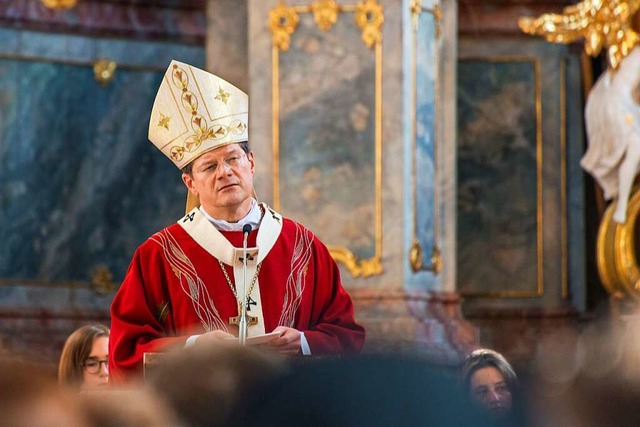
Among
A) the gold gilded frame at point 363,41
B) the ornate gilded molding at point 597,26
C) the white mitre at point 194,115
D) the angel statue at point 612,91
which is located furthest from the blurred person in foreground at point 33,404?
the ornate gilded molding at point 597,26

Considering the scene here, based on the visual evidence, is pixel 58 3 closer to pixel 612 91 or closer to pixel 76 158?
pixel 76 158

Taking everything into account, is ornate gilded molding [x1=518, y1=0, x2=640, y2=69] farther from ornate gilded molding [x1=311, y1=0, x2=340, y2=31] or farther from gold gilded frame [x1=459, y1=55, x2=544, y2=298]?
ornate gilded molding [x1=311, y1=0, x2=340, y2=31]

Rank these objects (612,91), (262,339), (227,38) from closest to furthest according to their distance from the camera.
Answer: (262,339)
(612,91)
(227,38)

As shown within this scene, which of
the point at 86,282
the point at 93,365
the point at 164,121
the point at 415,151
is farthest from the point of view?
the point at 86,282

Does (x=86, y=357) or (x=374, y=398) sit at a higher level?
(x=374, y=398)

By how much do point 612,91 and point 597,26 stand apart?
0.53 metres

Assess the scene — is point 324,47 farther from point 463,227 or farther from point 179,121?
point 179,121

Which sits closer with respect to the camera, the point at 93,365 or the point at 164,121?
the point at 164,121

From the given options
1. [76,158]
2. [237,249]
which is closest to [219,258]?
[237,249]

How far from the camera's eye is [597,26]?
9.56 m

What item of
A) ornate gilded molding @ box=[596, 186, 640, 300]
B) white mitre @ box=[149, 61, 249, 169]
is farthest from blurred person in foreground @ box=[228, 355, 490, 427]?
ornate gilded molding @ box=[596, 186, 640, 300]

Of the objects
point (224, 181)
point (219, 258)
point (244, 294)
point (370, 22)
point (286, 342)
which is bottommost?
point (286, 342)

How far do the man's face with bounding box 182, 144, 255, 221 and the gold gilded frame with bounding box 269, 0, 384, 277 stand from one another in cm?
447

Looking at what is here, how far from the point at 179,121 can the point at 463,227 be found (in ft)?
21.1
